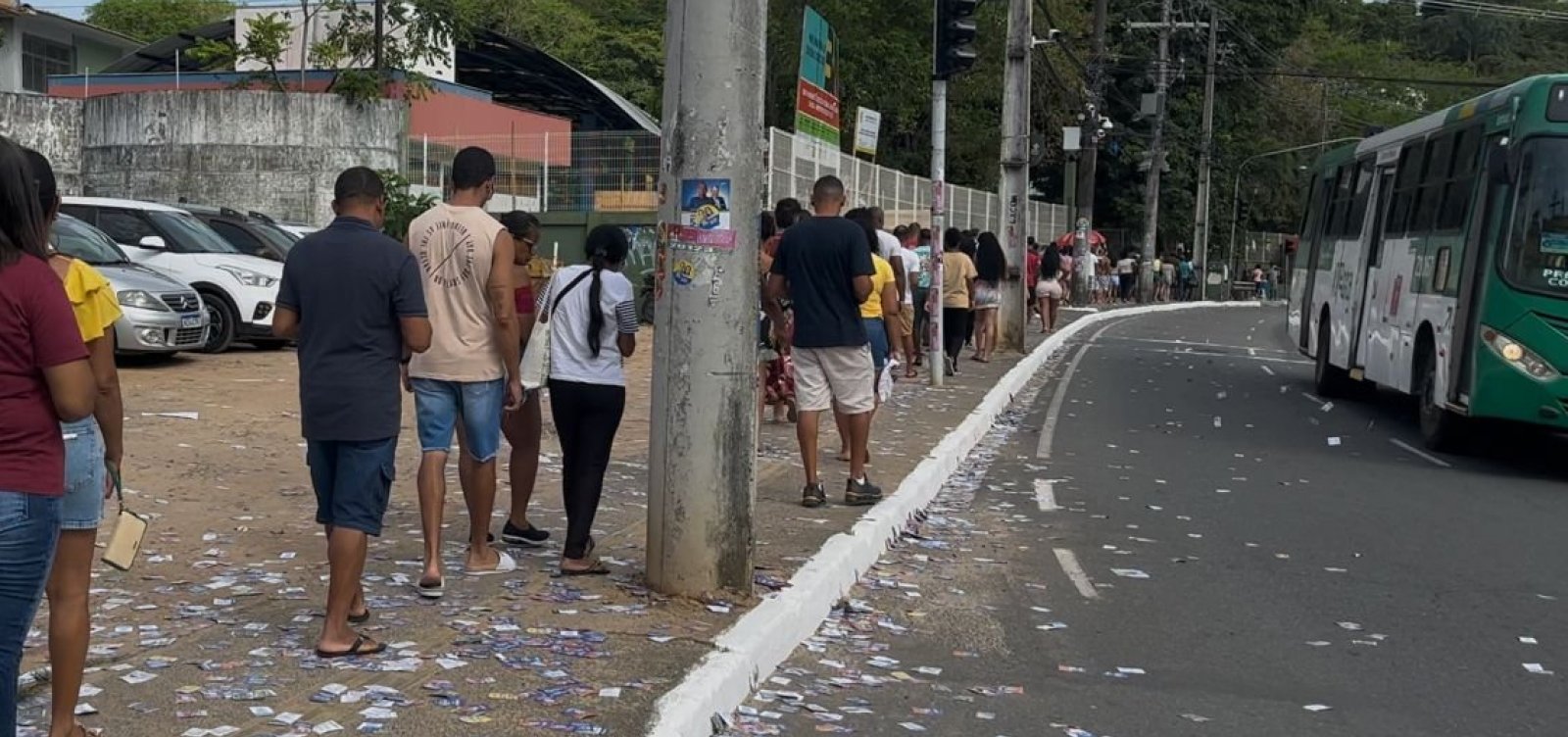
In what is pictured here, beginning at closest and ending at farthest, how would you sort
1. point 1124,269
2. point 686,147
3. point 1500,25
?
1. point 686,147
2. point 1124,269
3. point 1500,25

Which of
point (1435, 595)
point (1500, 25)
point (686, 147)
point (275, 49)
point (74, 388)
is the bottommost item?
point (1435, 595)

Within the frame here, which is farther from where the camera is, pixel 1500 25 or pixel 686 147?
pixel 1500 25

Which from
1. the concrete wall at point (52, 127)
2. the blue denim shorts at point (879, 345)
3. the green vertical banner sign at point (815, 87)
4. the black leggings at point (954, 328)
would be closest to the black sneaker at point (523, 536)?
the blue denim shorts at point (879, 345)

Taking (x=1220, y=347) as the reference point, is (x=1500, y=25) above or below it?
above

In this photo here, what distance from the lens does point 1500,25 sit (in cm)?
7600

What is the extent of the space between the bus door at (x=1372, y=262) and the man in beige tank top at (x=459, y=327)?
1260 cm

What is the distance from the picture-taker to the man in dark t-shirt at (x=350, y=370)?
5.48 metres

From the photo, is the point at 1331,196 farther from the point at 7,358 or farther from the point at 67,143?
the point at 67,143

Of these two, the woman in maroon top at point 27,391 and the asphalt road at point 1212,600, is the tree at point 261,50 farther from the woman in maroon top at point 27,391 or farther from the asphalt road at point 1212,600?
the woman in maroon top at point 27,391

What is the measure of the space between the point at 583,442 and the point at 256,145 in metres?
20.7

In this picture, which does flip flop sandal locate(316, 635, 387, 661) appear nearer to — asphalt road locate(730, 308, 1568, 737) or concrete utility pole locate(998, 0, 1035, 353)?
asphalt road locate(730, 308, 1568, 737)

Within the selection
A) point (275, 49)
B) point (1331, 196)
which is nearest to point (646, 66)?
point (275, 49)

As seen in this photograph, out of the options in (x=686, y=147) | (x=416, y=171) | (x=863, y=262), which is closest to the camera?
(x=686, y=147)

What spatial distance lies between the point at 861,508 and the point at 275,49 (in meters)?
23.9
